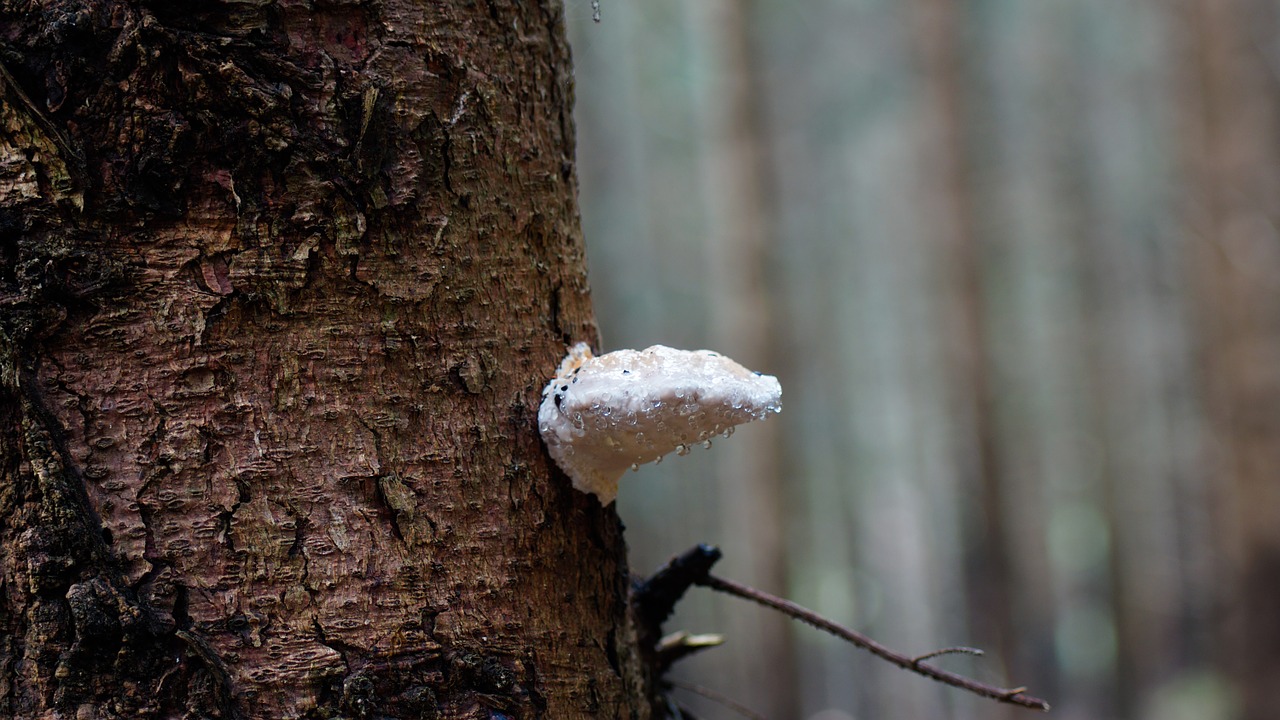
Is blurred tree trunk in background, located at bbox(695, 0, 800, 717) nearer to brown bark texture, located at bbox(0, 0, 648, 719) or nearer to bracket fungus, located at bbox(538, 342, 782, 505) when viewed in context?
bracket fungus, located at bbox(538, 342, 782, 505)

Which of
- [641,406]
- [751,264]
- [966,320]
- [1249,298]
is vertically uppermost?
[751,264]

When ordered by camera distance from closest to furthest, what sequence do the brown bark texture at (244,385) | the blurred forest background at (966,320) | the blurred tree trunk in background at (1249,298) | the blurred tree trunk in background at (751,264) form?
the brown bark texture at (244,385), the blurred tree trunk in background at (1249,298), the blurred forest background at (966,320), the blurred tree trunk in background at (751,264)

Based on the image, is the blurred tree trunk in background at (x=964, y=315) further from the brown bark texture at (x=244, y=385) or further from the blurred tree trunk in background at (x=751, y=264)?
the brown bark texture at (x=244, y=385)

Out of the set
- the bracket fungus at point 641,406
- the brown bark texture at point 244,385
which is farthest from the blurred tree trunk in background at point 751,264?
the brown bark texture at point 244,385

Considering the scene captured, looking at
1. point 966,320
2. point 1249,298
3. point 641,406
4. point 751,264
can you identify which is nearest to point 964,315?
point 966,320

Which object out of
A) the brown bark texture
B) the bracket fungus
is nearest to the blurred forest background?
the bracket fungus

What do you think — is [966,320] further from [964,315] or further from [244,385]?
[244,385]

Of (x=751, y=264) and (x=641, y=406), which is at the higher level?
(x=751, y=264)

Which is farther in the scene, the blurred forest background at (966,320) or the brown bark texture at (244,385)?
the blurred forest background at (966,320)
